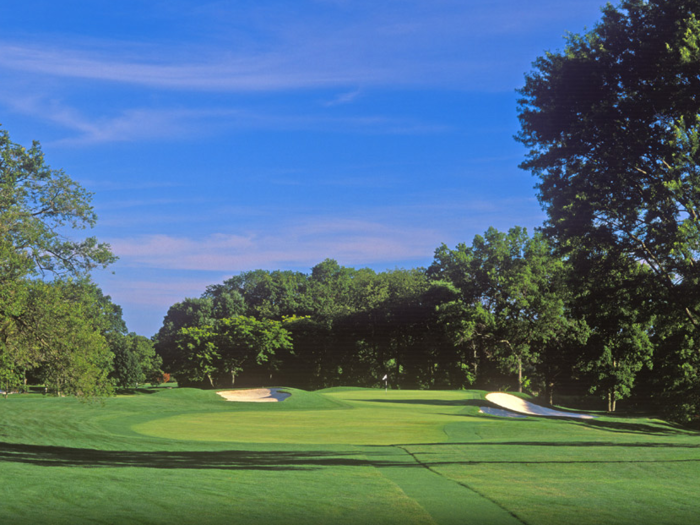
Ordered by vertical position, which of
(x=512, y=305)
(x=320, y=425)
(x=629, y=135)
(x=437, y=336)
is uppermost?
(x=629, y=135)

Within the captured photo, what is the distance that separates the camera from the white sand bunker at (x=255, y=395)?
3542 cm

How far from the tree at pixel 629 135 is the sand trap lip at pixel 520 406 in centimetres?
1489

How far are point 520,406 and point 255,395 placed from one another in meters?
16.4

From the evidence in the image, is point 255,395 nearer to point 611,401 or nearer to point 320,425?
point 320,425

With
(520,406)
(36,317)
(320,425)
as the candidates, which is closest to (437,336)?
(520,406)

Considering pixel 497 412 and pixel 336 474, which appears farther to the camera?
pixel 497 412

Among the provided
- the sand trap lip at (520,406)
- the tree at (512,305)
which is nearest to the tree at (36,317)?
the sand trap lip at (520,406)

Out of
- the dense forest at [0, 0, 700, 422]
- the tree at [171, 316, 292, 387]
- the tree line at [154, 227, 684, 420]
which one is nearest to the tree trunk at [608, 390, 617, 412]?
the tree line at [154, 227, 684, 420]

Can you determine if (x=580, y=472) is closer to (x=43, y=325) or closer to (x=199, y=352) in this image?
(x=43, y=325)

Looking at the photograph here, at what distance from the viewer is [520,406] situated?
3488 centimetres

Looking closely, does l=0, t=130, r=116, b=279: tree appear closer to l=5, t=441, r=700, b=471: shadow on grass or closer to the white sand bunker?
l=5, t=441, r=700, b=471: shadow on grass

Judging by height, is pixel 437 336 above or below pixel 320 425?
above

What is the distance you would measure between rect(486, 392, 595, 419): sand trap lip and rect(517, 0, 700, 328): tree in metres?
14.9

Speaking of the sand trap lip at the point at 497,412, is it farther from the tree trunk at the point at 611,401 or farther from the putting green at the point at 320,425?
the tree trunk at the point at 611,401
